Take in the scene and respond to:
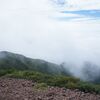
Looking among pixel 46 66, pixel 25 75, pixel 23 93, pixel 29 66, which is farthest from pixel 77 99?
pixel 46 66

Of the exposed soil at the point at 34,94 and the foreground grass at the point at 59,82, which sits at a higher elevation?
the exposed soil at the point at 34,94

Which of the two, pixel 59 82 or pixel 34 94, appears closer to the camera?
pixel 34 94

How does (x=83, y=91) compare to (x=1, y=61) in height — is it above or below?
above

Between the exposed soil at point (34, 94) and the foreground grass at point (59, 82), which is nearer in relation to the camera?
the exposed soil at point (34, 94)

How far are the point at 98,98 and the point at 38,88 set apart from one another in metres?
3.25

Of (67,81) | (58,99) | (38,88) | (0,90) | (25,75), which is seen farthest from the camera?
(25,75)

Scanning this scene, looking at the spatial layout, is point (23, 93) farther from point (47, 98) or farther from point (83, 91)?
point (83, 91)

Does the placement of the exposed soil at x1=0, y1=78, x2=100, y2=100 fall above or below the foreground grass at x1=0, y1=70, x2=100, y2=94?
above

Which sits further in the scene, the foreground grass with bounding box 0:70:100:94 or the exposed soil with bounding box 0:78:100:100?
the foreground grass with bounding box 0:70:100:94

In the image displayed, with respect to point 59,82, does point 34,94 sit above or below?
above

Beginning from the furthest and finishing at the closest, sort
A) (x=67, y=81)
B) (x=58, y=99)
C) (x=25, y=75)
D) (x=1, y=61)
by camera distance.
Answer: (x=1, y=61) < (x=25, y=75) < (x=67, y=81) < (x=58, y=99)

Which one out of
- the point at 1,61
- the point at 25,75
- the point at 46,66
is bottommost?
the point at 46,66

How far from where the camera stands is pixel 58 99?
1784 centimetres

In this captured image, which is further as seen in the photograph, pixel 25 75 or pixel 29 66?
pixel 29 66
